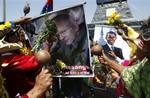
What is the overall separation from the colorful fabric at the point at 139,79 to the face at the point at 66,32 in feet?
13.7

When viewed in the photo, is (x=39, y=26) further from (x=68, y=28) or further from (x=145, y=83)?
(x=145, y=83)

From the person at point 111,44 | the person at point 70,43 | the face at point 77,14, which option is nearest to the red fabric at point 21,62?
the person at point 70,43

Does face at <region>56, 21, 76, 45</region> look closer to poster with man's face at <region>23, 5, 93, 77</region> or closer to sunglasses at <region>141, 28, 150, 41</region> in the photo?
poster with man's face at <region>23, 5, 93, 77</region>

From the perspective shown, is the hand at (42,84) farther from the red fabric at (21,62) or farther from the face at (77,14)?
the face at (77,14)

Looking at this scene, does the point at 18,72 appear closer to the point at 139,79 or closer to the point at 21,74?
the point at 21,74

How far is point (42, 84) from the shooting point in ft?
12.5

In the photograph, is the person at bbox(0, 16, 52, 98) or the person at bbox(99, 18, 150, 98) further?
the person at bbox(99, 18, 150, 98)

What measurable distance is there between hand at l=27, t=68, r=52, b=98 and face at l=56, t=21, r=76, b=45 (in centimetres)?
506

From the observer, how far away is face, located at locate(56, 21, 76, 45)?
9009mm

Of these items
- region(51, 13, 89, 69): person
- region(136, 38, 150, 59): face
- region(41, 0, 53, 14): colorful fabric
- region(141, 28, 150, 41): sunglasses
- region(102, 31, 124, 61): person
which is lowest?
region(102, 31, 124, 61): person

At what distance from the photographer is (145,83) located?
4719 mm

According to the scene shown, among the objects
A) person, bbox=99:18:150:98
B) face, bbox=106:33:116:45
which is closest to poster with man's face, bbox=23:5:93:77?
face, bbox=106:33:116:45

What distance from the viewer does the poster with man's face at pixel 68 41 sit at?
8977 mm

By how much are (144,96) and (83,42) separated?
4.43m
